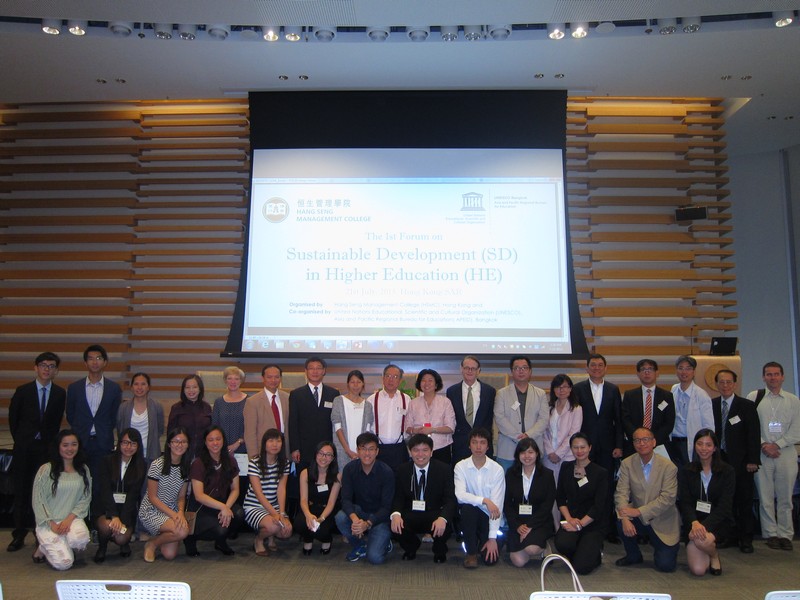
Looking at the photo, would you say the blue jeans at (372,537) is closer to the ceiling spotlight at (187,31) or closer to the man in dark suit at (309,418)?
the man in dark suit at (309,418)

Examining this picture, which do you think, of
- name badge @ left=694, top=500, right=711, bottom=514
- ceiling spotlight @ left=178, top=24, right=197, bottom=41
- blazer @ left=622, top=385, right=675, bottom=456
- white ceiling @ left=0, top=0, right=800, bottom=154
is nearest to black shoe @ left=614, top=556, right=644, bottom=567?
name badge @ left=694, top=500, right=711, bottom=514

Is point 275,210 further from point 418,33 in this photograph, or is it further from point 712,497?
point 712,497

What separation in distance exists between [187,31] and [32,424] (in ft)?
12.0

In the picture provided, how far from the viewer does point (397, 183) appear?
282 inches

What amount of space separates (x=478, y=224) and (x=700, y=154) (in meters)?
2.91

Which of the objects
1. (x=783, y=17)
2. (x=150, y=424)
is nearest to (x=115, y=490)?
(x=150, y=424)

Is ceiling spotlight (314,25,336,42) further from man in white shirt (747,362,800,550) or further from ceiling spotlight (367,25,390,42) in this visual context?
man in white shirt (747,362,800,550)

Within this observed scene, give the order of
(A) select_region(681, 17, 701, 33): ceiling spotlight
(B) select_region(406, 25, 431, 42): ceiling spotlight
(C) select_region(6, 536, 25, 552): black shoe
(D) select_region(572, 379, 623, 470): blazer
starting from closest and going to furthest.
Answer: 1. (C) select_region(6, 536, 25, 552): black shoe
2. (D) select_region(572, 379, 623, 470): blazer
3. (A) select_region(681, 17, 701, 33): ceiling spotlight
4. (B) select_region(406, 25, 431, 42): ceiling spotlight

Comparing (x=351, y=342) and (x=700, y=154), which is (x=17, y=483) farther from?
(x=700, y=154)

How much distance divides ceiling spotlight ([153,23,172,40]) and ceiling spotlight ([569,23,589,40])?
144 inches

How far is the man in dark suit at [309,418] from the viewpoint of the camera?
5.28 m

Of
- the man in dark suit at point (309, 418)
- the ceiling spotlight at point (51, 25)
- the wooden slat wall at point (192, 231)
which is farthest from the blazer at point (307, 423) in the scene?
the ceiling spotlight at point (51, 25)

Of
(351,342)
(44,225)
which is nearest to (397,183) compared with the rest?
(351,342)

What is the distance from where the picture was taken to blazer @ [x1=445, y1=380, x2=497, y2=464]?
5305mm
